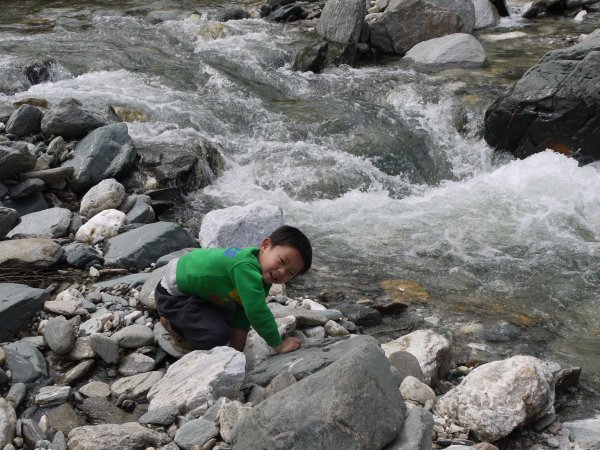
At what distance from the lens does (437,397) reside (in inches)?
158

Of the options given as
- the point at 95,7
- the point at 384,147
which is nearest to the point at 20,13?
the point at 95,7

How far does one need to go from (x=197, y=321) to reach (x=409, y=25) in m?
9.79

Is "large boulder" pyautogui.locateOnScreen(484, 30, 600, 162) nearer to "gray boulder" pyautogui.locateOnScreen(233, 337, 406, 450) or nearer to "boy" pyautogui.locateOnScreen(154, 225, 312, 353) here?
"boy" pyautogui.locateOnScreen(154, 225, 312, 353)

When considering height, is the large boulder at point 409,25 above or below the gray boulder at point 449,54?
Result: above

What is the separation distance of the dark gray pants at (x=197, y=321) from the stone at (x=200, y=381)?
0.16 meters

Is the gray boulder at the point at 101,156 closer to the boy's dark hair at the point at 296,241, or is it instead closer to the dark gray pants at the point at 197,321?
the dark gray pants at the point at 197,321

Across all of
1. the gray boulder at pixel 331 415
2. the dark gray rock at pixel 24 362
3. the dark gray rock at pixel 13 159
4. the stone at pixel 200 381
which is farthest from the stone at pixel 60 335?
the dark gray rock at pixel 13 159

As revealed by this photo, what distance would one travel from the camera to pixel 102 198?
630 centimetres

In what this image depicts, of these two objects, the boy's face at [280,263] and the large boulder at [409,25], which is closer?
the boy's face at [280,263]

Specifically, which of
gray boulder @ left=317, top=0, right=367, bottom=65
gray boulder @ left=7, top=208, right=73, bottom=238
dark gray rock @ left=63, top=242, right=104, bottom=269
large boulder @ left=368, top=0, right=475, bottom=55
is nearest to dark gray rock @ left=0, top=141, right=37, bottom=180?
gray boulder @ left=7, top=208, right=73, bottom=238

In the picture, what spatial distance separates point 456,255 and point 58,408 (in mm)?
4034

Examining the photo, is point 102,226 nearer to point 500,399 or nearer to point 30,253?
point 30,253

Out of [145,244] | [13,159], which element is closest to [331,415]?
[145,244]

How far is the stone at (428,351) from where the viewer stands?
→ 423 centimetres
